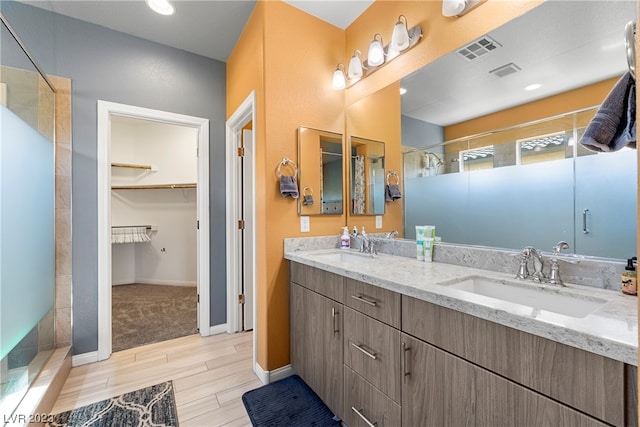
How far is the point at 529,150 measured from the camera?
1219mm

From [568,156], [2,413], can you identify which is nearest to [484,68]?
[568,156]

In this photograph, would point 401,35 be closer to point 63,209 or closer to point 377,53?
point 377,53

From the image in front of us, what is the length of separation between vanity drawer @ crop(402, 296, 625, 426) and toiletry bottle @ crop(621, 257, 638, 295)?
1.61ft

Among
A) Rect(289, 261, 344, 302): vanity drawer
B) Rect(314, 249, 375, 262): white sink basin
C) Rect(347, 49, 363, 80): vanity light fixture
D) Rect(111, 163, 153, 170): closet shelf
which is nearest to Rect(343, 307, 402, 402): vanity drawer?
Rect(289, 261, 344, 302): vanity drawer

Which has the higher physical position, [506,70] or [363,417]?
[506,70]

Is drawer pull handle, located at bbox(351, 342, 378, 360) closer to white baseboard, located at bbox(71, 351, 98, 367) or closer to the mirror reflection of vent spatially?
the mirror reflection of vent

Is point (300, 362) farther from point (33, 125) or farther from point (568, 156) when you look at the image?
point (33, 125)

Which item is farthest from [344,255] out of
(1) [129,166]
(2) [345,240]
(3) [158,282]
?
(1) [129,166]

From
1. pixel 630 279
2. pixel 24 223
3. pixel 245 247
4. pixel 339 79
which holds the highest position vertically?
pixel 339 79

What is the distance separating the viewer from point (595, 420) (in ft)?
2.01

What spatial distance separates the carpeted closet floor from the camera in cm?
259

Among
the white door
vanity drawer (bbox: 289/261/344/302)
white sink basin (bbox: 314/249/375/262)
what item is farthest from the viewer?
the white door

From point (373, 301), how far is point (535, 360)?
60 cm

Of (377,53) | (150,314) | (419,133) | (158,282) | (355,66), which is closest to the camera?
(419,133)
